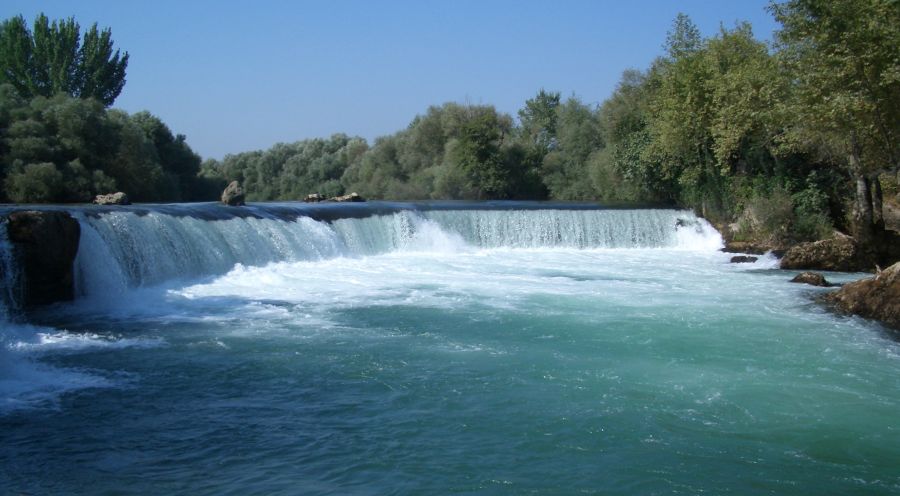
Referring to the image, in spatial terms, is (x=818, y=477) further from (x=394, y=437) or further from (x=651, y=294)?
(x=651, y=294)

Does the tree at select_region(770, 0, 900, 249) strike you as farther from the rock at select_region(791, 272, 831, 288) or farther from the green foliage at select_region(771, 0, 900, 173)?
the rock at select_region(791, 272, 831, 288)

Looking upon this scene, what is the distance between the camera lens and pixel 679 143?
2430cm

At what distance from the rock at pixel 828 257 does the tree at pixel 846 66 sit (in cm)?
216

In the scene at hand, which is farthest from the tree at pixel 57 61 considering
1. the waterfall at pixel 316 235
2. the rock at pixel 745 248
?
the rock at pixel 745 248

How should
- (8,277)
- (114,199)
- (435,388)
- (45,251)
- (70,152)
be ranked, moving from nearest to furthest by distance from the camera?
(435,388), (8,277), (45,251), (114,199), (70,152)

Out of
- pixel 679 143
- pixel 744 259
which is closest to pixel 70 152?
pixel 679 143

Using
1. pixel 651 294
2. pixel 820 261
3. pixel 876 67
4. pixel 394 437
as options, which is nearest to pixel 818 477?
pixel 394 437

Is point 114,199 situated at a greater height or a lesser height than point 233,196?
greater

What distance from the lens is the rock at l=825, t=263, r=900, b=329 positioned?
35.3 ft

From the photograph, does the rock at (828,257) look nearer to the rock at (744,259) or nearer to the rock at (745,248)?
the rock at (744,259)

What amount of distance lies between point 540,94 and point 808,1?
46897 mm

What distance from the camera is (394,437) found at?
20.0 feet

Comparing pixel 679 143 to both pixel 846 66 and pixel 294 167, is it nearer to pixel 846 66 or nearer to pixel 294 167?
pixel 846 66

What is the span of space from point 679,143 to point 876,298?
1385 cm
